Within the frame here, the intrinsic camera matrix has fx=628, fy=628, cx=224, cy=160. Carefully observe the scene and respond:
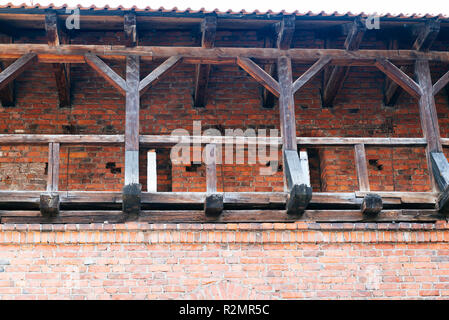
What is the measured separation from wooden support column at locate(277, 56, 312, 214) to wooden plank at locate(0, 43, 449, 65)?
0.30m

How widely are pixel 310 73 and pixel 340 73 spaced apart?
49.7 inches

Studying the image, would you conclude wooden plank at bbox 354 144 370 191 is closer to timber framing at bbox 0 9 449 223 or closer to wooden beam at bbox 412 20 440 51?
timber framing at bbox 0 9 449 223

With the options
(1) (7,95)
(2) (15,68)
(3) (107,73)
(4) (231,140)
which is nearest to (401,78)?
(4) (231,140)

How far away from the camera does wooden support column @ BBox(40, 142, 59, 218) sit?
7066 mm

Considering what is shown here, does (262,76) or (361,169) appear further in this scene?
(262,76)

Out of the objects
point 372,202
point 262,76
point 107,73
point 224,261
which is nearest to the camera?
point 224,261

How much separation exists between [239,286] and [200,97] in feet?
10.7

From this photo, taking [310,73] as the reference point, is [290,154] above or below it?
below

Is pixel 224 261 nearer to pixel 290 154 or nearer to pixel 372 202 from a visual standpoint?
pixel 290 154

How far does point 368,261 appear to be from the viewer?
24.4 ft

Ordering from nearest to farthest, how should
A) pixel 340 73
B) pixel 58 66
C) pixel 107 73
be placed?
1. pixel 107 73
2. pixel 58 66
3. pixel 340 73

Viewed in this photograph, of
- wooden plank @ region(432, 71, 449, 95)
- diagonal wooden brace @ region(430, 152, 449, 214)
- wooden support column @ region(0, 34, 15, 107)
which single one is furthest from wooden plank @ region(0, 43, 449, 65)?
diagonal wooden brace @ region(430, 152, 449, 214)

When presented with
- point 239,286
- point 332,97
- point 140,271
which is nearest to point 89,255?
point 140,271

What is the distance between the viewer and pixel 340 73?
29.7 ft
